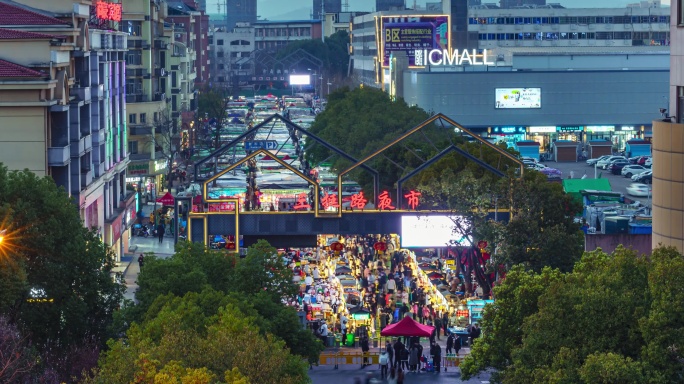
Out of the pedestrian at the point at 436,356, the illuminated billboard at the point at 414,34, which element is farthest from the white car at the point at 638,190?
the illuminated billboard at the point at 414,34

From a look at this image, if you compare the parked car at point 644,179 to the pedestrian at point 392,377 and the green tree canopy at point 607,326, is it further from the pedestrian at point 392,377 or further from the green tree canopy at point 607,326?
the green tree canopy at point 607,326

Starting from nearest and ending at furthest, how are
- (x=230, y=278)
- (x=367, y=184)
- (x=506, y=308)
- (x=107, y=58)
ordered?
(x=506, y=308), (x=230, y=278), (x=107, y=58), (x=367, y=184)

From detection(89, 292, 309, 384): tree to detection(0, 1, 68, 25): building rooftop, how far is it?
21446 millimetres

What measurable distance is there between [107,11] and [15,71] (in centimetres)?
1709

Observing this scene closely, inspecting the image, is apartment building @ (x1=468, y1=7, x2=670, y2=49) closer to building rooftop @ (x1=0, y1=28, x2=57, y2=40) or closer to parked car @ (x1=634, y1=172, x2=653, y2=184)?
parked car @ (x1=634, y1=172, x2=653, y2=184)

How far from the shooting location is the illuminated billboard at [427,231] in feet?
160

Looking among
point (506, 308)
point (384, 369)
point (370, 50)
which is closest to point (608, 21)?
point (370, 50)

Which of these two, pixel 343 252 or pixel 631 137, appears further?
pixel 631 137

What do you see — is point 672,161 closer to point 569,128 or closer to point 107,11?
point 107,11

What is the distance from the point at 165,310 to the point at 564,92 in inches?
3375

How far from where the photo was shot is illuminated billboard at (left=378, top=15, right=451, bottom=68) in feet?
436

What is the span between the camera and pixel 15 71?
41875mm

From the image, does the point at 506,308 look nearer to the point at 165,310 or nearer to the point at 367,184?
the point at 165,310

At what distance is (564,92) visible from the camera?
362 feet
